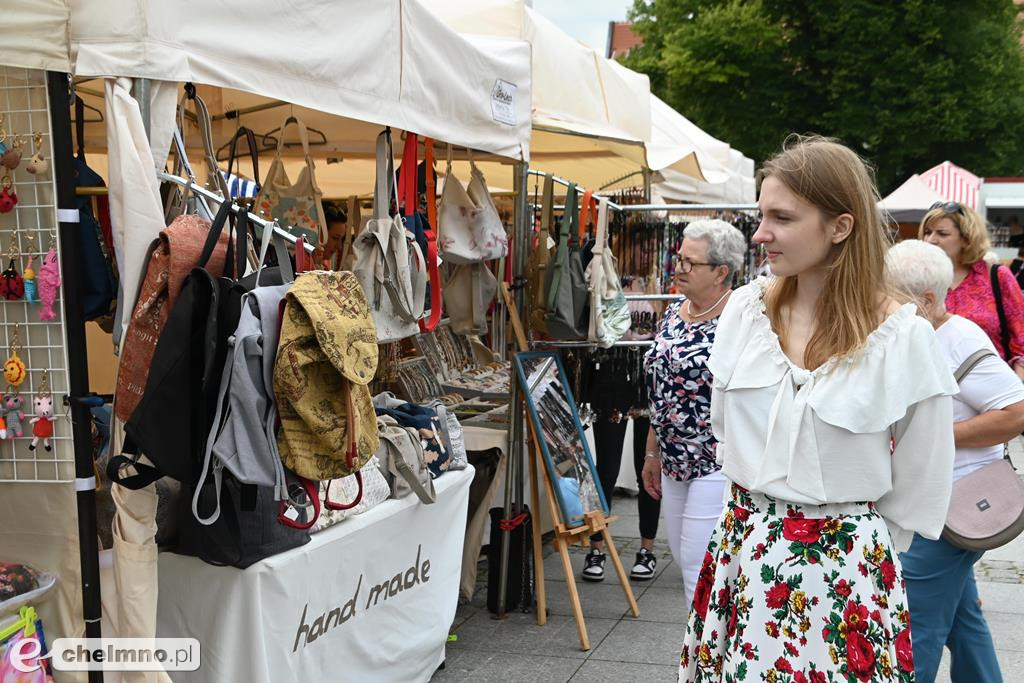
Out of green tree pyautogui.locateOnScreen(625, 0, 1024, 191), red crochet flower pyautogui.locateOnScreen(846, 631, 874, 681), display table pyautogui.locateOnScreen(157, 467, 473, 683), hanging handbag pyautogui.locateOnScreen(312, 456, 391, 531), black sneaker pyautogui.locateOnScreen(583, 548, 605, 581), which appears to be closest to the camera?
red crochet flower pyautogui.locateOnScreen(846, 631, 874, 681)

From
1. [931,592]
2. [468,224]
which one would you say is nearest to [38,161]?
[468,224]

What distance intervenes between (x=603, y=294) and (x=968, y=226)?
5.66 feet

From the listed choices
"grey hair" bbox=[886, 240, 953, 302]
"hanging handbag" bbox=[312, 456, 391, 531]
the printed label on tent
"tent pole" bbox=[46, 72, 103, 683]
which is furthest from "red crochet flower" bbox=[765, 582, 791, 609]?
the printed label on tent

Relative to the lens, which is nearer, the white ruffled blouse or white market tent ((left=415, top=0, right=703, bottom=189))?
the white ruffled blouse

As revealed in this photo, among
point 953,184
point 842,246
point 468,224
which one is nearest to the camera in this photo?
point 842,246

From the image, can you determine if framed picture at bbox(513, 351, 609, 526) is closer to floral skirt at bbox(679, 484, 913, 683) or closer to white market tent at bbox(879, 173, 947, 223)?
floral skirt at bbox(679, 484, 913, 683)

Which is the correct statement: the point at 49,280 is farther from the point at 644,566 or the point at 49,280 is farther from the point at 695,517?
the point at 644,566

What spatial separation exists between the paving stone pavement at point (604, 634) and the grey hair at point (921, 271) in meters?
2.08

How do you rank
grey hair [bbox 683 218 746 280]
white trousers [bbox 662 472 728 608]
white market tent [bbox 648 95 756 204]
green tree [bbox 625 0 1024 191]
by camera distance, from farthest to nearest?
green tree [bbox 625 0 1024 191] → white market tent [bbox 648 95 756 204] → grey hair [bbox 683 218 746 280] → white trousers [bbox 662 472 728 608]

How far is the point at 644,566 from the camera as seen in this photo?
5996 mm

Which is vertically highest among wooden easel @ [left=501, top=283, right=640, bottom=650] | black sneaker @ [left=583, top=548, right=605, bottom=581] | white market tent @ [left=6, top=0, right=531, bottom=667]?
white market tent @ [left=6, top=0, right=531, bottom=667]

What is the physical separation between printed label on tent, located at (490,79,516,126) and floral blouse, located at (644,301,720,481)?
1.23 meters

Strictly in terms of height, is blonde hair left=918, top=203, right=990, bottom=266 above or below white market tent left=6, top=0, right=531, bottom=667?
below

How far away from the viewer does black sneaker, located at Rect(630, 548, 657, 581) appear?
596 centimetres
